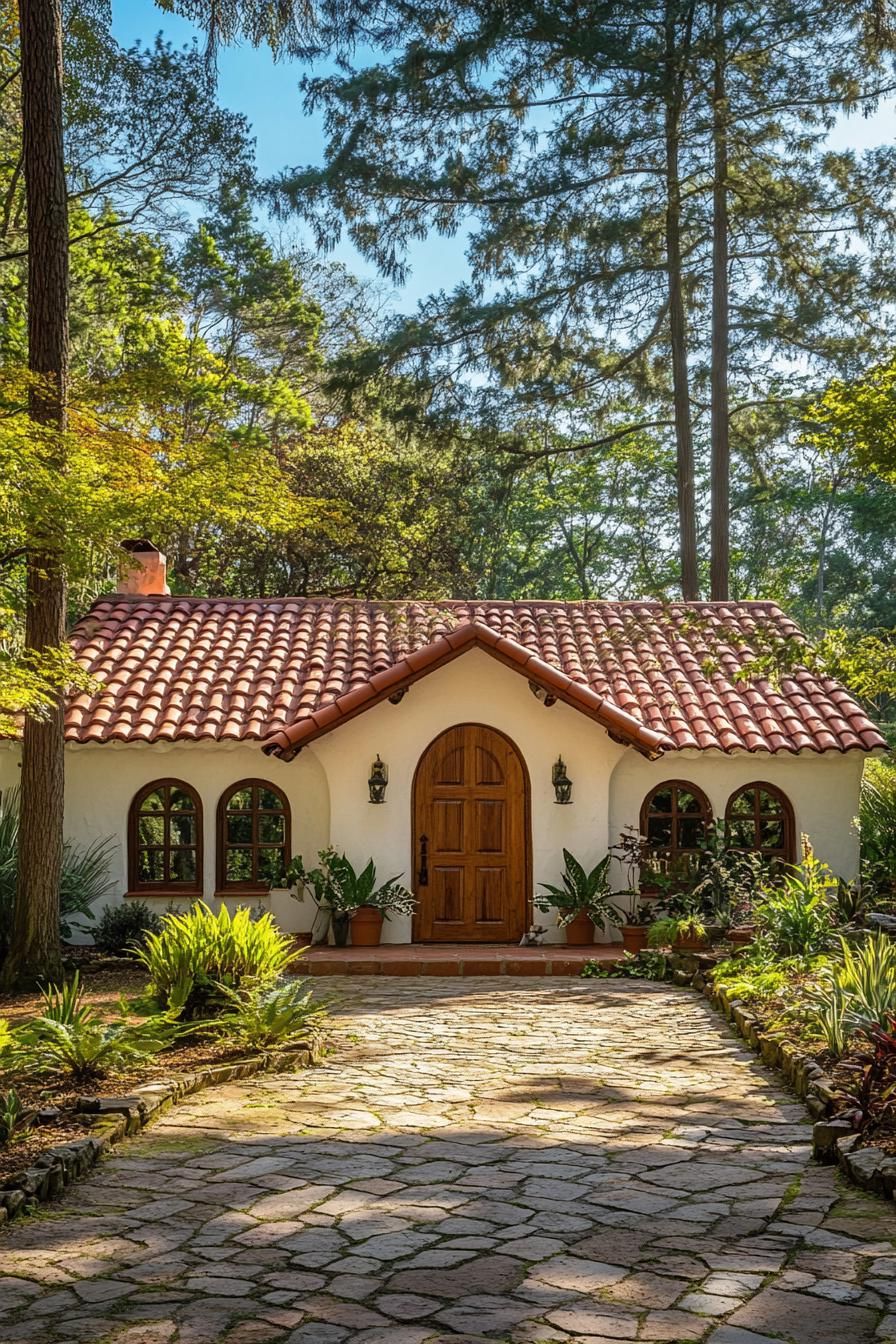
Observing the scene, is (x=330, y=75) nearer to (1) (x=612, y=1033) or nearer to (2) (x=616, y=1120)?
(1) (x=612, y=1033)

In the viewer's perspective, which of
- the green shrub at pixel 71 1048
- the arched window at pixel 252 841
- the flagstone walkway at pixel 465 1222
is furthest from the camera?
the arched window at pixel 252 841

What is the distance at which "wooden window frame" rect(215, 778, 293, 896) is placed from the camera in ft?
52.1

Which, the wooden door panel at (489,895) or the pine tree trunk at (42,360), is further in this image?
the wooden door panel at (489,895)

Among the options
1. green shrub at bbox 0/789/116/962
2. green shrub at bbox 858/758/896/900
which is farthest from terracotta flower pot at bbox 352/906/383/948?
green shrub at bbox 858/758/896/900

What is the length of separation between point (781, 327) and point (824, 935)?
15389 mm

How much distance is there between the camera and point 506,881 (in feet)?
51.3

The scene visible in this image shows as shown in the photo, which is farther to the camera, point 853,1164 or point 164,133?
point 164,133

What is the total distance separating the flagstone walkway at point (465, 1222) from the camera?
14.6ft

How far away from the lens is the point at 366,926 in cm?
1506

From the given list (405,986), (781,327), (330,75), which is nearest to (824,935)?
(405,986)

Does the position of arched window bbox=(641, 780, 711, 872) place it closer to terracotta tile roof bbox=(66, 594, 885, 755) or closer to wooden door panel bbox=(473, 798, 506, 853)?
terracotta tile roof bbox=(66, 594, 885, 755)

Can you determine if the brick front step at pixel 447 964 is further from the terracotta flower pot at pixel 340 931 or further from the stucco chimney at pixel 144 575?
the stucco chimney at pixel 144 575

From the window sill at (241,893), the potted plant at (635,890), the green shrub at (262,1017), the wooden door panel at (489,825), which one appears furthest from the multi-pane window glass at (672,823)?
the green shrub at (262,1017)

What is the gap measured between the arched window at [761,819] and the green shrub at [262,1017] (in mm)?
8043
